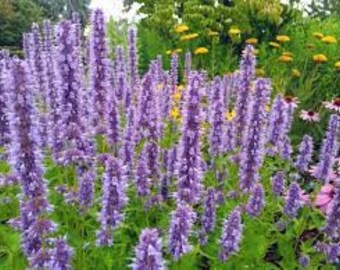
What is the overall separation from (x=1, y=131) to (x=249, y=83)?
5.64 ft

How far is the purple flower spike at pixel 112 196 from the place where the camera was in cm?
316

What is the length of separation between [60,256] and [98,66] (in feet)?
4.60

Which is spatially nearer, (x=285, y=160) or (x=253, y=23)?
(x=285, y=160)

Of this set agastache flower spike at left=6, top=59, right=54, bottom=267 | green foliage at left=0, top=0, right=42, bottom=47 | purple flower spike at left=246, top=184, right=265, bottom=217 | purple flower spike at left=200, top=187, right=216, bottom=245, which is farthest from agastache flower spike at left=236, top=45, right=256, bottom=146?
green foliage at left=0, top=0, right=42, bottom=47

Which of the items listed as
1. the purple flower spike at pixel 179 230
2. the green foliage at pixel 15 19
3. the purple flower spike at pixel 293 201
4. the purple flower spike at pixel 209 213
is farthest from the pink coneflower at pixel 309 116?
the green foliage at pixel 15 19

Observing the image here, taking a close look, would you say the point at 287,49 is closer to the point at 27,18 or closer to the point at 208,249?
the point at 208,249

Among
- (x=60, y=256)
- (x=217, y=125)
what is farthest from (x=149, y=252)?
(x=217, y=125)

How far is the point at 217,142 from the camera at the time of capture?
13.8 ft

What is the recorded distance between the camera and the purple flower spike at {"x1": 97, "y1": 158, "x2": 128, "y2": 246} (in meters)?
3.16

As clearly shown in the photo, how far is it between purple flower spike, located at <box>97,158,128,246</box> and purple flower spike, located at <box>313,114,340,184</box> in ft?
5.25

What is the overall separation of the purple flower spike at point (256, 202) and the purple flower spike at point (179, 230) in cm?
92

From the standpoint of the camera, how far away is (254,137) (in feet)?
13.0

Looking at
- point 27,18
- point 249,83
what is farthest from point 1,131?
point 27,18

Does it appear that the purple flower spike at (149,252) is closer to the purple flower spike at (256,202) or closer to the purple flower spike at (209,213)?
the purple flower spike at (209,213)
